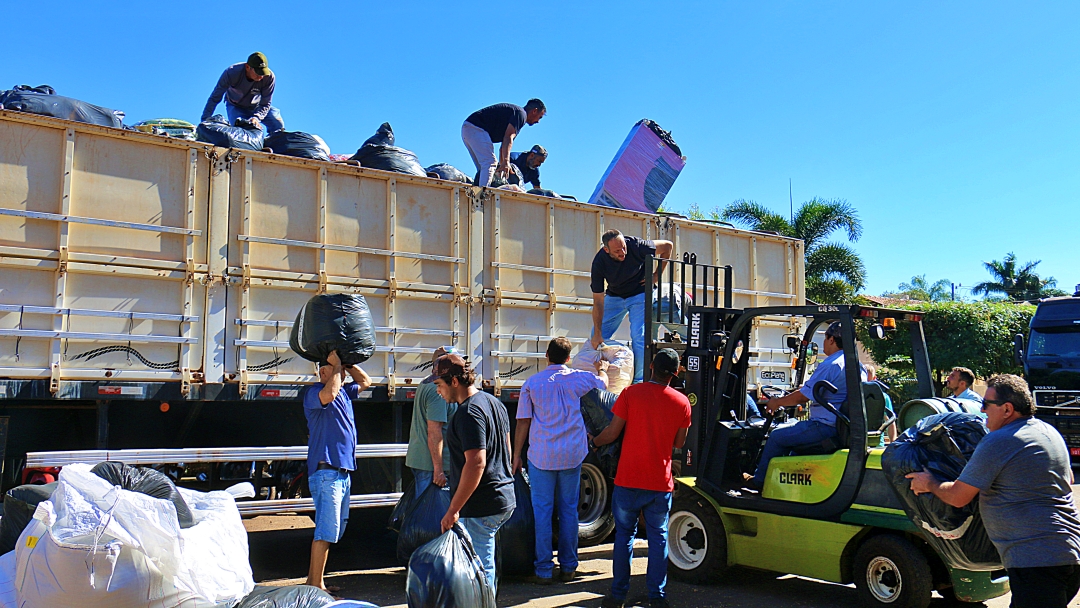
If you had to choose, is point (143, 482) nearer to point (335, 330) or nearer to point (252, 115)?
point (335, 330)

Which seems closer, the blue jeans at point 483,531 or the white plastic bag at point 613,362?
the blue jeans at point 483,531

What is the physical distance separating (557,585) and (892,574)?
2217mm

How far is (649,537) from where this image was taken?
5.16 m

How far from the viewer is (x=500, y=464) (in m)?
4.48

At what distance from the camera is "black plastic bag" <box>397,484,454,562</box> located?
5293mm

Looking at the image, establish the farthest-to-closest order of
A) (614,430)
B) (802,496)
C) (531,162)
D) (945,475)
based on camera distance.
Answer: (531,162) < (802,496) < (614,430) < (945,475)

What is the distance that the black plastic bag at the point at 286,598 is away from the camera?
375cm

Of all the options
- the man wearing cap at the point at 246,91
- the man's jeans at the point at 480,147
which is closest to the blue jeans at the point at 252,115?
the man wearing cap at the point at 246,91

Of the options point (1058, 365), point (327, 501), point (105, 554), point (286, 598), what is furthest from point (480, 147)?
point (1058, 365)

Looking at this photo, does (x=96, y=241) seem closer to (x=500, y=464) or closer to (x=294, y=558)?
(x=294, y=558)

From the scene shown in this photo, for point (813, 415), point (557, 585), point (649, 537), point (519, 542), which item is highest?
point (813, 415)

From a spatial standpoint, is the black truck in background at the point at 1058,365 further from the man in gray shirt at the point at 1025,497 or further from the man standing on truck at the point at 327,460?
the man standing on truck at the point at 327,460

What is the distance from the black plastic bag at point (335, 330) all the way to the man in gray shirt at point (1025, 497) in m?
3.51

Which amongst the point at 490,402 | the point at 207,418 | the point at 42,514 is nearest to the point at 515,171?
the point at 207,418
